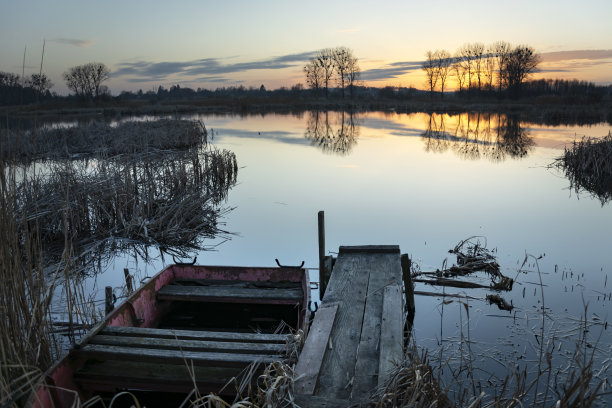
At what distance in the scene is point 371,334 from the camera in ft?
14.5

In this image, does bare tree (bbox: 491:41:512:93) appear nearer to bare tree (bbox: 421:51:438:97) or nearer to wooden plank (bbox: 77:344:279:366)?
bare tree (bbox: 421:51:438:97)

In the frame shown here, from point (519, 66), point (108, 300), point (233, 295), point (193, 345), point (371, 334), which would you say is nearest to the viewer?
point (193, 345)

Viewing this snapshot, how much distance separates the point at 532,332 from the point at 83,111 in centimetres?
5478

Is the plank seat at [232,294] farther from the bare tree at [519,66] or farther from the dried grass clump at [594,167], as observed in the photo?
the bare tree at [519,66]

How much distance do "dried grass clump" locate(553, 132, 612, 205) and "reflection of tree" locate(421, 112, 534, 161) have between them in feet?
18.5

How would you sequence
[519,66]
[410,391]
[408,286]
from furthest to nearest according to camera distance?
1. [519,66]
2. [408,286]
3. [410,391]

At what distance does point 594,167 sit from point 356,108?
50.3 m

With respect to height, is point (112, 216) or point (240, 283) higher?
point (112, 216)

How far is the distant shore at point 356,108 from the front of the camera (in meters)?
40.6

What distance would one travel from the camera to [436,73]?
80.0 meters

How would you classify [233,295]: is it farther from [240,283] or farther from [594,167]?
[594,167]

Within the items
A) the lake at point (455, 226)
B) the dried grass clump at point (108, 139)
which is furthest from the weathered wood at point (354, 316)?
the dried grass clump at point (108, 139)

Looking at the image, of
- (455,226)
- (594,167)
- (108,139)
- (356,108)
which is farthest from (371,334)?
→ (356,108)

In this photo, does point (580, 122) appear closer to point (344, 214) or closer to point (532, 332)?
point (344, 214)
